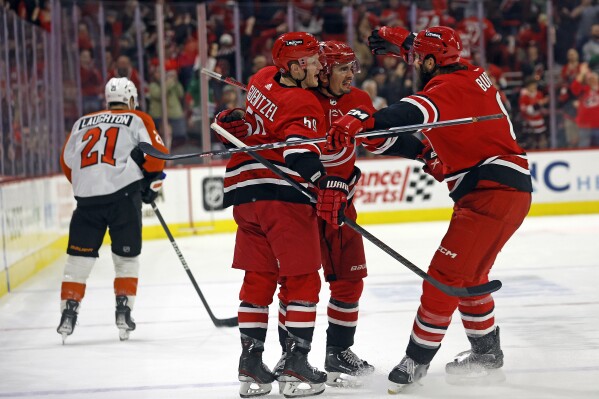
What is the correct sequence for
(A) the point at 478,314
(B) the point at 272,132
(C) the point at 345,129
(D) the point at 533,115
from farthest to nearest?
(D) the point at 533,115
(A) the point at 478,314
(B) the point at 272,132
(C) the point at 345,129

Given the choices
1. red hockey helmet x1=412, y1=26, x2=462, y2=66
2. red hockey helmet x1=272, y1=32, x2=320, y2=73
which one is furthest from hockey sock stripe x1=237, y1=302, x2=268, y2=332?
red hockey helmet x1=412, y1=26, x2=462, y2=66

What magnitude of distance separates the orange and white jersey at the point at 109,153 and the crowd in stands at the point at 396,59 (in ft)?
14.5

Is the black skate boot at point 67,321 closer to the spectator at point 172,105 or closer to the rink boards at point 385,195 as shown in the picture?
the rink boards at point 385,195

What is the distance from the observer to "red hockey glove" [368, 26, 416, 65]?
3814 millimetres

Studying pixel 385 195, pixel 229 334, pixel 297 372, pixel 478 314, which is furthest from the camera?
pixel 385 195

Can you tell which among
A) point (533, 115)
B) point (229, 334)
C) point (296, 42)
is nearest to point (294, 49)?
point (296, 42)

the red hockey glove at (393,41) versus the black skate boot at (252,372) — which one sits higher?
the red hockey glove at (393,41)

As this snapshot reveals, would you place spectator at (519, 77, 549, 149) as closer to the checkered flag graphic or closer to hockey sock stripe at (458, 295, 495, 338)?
the checkered flag graphic

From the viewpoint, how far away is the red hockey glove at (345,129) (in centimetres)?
329

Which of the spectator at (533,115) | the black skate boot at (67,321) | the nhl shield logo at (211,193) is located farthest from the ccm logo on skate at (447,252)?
the spectator at (533,115)

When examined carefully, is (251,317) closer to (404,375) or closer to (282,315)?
(282,315)

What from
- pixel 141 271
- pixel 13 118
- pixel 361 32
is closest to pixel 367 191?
pixel 361 32

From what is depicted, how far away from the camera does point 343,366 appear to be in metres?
3.85

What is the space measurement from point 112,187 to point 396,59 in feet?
18.2
